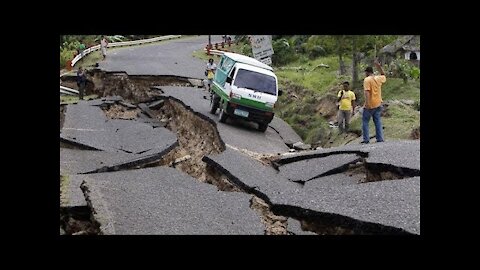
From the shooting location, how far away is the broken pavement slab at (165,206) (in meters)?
7.57

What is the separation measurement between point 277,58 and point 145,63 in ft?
→ 27.0

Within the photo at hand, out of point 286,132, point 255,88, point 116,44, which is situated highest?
point 116,44

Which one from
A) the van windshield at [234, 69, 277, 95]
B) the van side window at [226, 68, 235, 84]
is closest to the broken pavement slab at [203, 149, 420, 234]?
the van windshield at [234, 69, 277, 95]

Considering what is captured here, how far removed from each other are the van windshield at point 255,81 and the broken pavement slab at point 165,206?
242 inches

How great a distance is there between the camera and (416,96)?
18.3 meters

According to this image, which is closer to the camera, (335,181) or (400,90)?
(335,181)

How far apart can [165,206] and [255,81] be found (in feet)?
27.5

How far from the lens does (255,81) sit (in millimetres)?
16328

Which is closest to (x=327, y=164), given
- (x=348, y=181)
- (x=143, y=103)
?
(x=348, y=181)

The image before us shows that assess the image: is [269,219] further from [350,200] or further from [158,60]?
[158,60]

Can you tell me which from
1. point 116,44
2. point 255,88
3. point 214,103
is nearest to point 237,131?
point 255,88

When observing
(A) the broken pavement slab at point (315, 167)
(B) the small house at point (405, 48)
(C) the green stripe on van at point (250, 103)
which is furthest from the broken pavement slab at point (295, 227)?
(B) the small house at point (405, 48)
